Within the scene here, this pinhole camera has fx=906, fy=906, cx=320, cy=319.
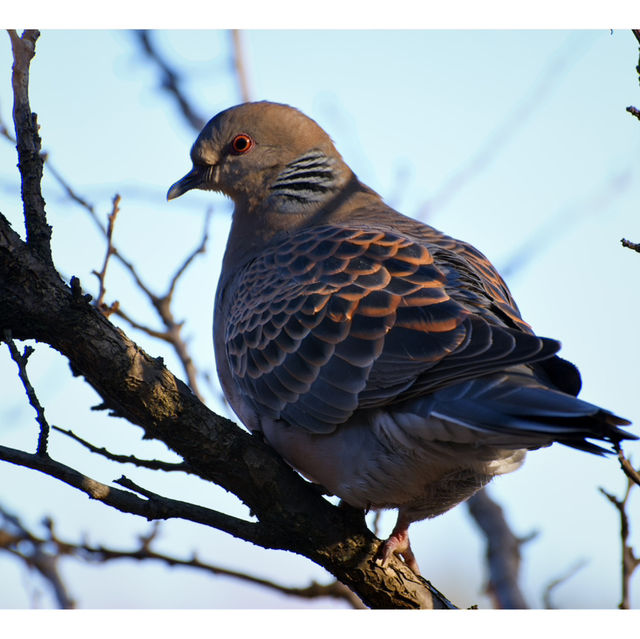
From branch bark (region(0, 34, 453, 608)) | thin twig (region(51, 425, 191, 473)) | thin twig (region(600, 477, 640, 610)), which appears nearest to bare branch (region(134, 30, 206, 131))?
branch bark (region(0, 34, 453, 608))

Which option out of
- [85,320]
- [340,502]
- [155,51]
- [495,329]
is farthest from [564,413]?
[155,51]

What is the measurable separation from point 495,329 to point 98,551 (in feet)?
6.60

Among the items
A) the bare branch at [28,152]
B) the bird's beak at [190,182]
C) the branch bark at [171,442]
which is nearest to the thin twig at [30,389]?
the branch bark at [171,442]

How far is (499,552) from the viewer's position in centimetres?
521

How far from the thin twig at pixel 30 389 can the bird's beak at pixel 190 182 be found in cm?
231

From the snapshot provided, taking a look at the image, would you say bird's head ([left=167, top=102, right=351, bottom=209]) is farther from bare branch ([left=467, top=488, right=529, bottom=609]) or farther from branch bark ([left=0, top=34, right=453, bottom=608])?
bare branch ([left=467, top=488, right=529, bottom=609])

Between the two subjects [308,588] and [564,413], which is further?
[308,588]

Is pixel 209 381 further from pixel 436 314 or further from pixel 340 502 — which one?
pixel 436 314

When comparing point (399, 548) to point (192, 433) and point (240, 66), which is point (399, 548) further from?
point (240, 66)

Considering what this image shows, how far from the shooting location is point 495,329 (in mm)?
3395

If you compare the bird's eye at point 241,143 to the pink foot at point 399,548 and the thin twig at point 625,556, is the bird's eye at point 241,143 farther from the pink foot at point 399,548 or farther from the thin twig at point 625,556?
the thin twig at point 625,556

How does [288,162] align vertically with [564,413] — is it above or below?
above

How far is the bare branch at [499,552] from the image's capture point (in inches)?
195

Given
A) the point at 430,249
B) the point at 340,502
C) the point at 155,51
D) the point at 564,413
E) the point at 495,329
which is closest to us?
the point at 564,413
